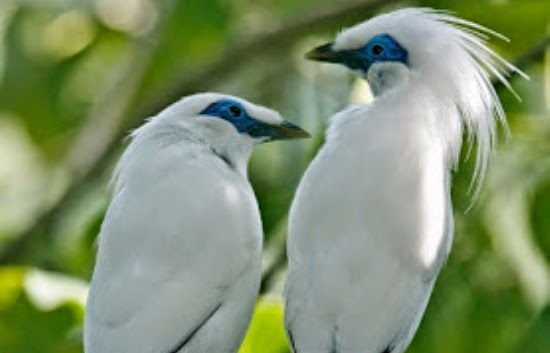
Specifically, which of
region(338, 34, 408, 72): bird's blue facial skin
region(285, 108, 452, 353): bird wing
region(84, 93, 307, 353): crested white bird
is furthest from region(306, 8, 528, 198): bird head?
region(84, 93, 307, 353): crested white bird

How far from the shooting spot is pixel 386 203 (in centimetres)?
419

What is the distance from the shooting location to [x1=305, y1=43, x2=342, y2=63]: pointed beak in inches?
176

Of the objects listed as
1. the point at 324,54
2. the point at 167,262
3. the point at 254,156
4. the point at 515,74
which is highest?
the point at 324,54

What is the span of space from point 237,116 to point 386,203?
45cm

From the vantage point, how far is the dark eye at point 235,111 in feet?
14.6

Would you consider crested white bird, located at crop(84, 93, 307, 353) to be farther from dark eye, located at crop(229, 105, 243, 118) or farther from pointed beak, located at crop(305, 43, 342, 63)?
pointed beak, located at crop(305, 43, 342, 63)

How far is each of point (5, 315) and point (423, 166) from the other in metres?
1.91

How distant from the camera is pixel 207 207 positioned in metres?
4.27

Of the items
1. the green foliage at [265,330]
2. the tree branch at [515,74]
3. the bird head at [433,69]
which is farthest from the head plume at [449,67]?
the tree branch at [515,74]

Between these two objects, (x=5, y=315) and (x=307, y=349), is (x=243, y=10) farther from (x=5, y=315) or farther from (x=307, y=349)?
(x=307, y=349)

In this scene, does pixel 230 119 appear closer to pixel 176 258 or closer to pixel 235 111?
pixel 235 111

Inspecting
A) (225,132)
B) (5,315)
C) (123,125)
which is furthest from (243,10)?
(225,132)

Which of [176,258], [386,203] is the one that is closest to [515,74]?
[386,203]

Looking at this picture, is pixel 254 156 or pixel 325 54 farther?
pixel 254 156
